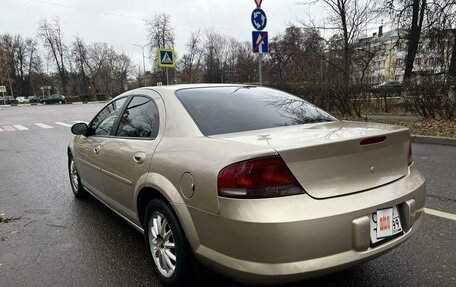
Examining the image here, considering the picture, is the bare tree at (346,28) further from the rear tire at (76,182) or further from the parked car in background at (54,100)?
the parked car in background at (54,100)

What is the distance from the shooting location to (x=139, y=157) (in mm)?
2883

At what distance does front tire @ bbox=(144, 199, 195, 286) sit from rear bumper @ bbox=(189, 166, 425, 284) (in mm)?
297

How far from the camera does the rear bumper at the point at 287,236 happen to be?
→ 77.1 inches

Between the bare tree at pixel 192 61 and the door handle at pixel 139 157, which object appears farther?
the bare tree at pixel 192 61

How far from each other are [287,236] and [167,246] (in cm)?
103

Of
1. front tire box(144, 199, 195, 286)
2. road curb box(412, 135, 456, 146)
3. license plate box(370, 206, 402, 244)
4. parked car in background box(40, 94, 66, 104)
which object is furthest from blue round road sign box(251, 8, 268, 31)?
parked car in background box(40, 94, 66, 104)

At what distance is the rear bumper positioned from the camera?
6.42 ft

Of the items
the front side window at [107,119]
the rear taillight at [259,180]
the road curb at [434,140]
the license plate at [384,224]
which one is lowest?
the road curb at [434,140]

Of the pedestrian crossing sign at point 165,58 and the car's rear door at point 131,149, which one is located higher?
the pedestrian crossing sign at point 165,58

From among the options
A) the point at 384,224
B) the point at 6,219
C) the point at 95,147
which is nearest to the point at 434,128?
the point at 384,224

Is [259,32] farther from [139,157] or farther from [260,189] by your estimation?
[260,189]

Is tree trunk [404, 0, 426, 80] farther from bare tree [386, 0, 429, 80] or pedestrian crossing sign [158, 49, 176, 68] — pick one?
pedestrian crossing sign [158, 49, 176, 68]

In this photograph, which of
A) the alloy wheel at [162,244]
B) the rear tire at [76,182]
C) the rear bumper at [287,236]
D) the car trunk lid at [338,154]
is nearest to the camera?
the rear bumper at [287,236]

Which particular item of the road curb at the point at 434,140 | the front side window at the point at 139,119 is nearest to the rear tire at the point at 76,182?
the front side window at the point at 139,119
